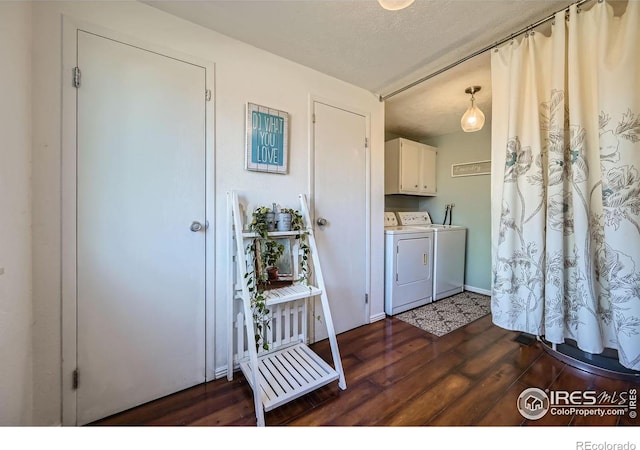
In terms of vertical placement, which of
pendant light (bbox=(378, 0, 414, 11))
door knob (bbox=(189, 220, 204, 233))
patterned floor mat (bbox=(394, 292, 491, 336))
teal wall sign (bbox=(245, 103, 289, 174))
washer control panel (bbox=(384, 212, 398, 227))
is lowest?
patterned floor mat (bbox=(394, 292, 491, 336))

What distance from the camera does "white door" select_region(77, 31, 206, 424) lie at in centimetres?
122

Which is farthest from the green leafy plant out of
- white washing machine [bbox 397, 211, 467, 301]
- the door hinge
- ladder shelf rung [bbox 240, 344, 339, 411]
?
white washing machine [bbox 397, 211, 467, 301]

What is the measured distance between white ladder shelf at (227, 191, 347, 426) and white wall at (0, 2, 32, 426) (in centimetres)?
85

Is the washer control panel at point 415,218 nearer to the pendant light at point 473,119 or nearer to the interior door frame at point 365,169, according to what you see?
the interior door frame at point 365,169

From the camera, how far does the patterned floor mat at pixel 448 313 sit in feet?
7.48

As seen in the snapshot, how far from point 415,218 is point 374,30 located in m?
2.48

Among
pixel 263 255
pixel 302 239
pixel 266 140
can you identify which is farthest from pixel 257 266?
pixel 266 140

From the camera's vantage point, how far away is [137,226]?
1326mm

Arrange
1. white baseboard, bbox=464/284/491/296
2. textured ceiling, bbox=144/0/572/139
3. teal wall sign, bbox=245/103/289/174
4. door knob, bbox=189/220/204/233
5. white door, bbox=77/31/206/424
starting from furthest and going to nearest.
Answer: white baseboard, bbox=464/284/491/296 < teal wall sign, bbox=245/103/289/174 < door knob, bbox=189/220/204/233 < textured ceiling, bbox=144/0/572/139 < white door, bbox=77/31/206/424

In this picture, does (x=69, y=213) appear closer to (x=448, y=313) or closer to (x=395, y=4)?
(x=395, y=4)

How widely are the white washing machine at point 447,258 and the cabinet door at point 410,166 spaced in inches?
15.3

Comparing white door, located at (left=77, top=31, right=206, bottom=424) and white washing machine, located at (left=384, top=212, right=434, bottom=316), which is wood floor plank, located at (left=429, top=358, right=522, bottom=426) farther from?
white door, located at (left=77, top=31, right=206, bottom=424)
